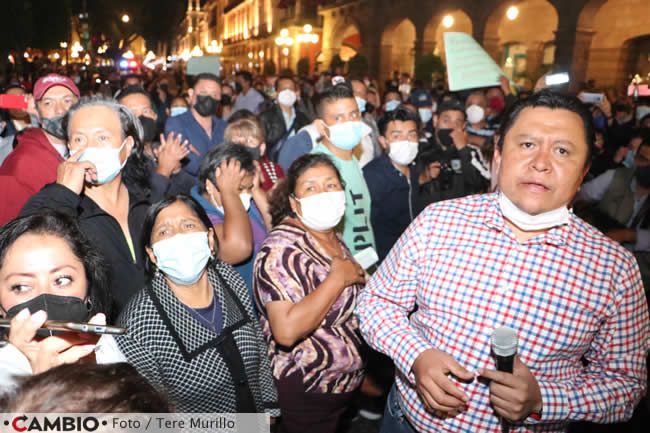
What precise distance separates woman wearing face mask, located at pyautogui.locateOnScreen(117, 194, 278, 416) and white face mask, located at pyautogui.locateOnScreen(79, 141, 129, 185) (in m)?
0.50

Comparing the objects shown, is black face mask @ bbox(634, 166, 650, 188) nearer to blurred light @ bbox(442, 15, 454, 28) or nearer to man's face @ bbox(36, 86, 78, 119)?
man's face @ bbox(36, 86, 78, 119)

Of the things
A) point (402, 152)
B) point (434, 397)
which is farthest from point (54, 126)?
point (434, 397)

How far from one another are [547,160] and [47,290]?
A: 194 cm

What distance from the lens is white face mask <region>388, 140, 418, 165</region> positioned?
454 centimetres

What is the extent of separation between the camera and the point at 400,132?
4613 mm

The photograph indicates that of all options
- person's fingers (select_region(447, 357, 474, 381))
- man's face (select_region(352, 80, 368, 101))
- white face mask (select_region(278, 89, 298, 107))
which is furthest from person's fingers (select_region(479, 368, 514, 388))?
man's face (select_region(352, 80, 368, 101))

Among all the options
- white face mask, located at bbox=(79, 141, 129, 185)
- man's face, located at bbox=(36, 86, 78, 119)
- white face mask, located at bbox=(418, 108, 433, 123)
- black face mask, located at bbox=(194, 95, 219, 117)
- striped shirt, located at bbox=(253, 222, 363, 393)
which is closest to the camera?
striped shirt, located at bbox=(253, 222, 363, 393)

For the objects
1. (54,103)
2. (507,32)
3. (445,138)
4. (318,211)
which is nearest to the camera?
(318,211)

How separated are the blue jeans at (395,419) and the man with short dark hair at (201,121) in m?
3.77

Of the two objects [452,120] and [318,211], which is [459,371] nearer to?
[318,211]

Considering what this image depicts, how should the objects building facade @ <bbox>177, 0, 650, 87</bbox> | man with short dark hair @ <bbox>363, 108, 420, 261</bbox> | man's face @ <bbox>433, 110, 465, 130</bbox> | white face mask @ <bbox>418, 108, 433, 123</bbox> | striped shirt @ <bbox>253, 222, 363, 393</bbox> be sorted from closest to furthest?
striped shirt @ <bbox>253, 222, 363, 393</bbox> → man with short dark hair @ <bbox>363, 108, 420, 261</bbox> → man's face @ <bbox>433, 110, 465, 130</bbox> → white face mask @ <bbox>418, 108, 433, 123</bbox> → building facade @ <bbox>177, 0, 650, 87</bbox>

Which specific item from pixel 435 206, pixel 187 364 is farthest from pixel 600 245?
pixel 187 364

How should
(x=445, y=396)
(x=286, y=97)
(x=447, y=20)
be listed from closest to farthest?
(x=445, y=396)
(x=286, y=97)
(x=447, y=20)

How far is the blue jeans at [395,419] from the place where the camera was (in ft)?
7.07
